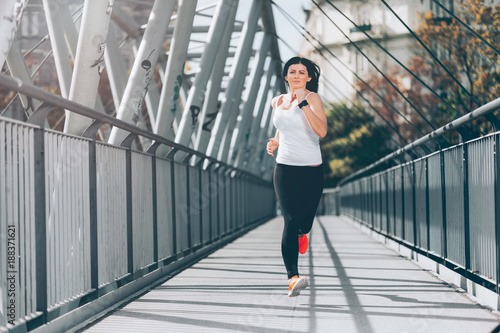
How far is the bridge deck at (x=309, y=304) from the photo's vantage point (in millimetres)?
5344

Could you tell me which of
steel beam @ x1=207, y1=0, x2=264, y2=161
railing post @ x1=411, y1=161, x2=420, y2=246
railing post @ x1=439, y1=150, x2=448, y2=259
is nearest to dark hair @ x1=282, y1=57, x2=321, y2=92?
railing post @ x1=439, y1=150, x2=448, y2=259

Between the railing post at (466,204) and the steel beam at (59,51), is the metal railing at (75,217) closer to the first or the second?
the steel beam at (59,51)

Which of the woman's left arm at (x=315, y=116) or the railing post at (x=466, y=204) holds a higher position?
the woman's left arm at (x=315, y=116)

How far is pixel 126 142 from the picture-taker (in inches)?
295

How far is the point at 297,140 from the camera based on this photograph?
6.41 metres

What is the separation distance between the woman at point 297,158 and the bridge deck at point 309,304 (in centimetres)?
45

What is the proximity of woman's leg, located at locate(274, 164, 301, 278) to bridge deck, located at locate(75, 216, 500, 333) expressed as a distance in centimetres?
34

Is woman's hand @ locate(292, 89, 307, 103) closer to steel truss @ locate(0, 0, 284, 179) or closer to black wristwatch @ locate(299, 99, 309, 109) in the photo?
black wristwatch @ locate(299, 99, 309, 109)

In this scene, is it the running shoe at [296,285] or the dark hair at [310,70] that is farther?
the dark hair at [310,70]

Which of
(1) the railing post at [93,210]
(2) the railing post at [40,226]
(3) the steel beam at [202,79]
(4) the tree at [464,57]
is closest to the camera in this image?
(2) the railing post at [40,226]

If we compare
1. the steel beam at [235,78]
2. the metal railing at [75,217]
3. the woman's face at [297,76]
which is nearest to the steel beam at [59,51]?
the metal railing at [75,217]

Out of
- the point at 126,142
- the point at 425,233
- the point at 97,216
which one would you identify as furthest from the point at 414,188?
the point at 97,216

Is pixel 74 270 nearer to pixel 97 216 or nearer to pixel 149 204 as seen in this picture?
pixel 97 216

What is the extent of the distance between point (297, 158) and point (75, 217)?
168 centimetres
